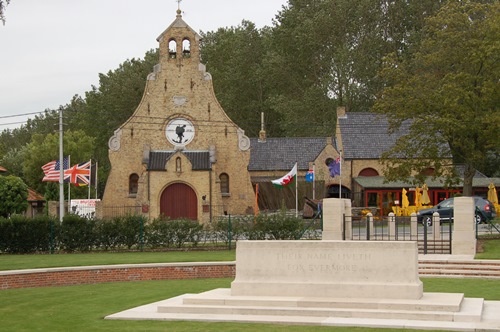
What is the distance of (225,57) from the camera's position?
3558 inches

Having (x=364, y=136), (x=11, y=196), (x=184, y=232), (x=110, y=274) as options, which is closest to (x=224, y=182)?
(x=364, y=136)

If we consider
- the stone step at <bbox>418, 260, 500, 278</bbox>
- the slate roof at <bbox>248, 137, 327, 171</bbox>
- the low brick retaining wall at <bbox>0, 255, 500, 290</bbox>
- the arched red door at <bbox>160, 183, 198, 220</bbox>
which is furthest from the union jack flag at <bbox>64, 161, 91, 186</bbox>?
the stone step at <bbox>418, 260, 500, 278</bbox>

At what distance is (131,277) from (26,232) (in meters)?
11.1

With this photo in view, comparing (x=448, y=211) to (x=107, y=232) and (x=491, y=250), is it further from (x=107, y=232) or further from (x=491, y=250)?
(x=107, y=232)

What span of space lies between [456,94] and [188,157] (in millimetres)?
23057

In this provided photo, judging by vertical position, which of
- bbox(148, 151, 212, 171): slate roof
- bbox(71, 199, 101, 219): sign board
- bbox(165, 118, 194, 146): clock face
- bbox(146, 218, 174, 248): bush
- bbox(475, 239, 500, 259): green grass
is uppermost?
bbox(165, 118, 194, 146): clock face

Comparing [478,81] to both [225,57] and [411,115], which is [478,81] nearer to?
[411,115]

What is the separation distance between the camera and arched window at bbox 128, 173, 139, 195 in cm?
5846

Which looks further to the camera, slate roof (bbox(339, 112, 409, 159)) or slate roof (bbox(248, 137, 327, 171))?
slate roof (bbox(248, 137, 327, 171))

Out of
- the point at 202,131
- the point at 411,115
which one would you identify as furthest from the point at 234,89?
the point at 411,115

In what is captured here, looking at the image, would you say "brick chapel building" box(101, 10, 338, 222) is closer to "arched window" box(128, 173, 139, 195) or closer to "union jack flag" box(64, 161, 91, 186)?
"arched window" box(128, 173, 139, 195)

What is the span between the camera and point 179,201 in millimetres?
56438

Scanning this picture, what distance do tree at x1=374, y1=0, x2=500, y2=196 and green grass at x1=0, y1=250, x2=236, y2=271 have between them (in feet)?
35.7

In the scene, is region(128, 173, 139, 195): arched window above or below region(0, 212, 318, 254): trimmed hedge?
above
